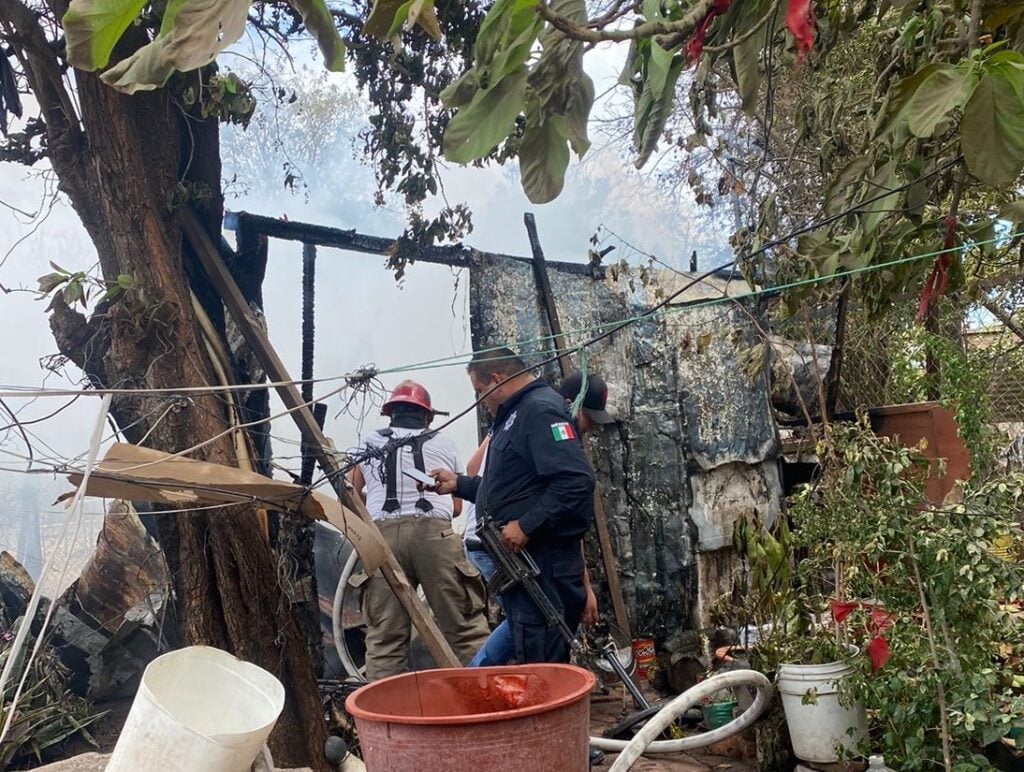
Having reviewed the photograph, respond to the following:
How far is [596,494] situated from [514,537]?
2366 millimetres

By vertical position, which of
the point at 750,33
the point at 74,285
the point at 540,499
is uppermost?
the point at 74,285

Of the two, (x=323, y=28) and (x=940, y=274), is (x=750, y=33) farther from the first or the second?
(x=940, y=274)

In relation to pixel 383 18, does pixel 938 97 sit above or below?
below

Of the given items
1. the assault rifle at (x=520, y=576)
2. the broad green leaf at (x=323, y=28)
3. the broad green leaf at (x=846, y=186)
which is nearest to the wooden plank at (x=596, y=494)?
the assault rifle at (x=520, y=576)

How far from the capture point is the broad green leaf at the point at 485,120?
1.85 metres

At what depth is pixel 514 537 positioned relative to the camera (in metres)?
4.19

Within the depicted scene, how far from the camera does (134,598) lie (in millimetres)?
6117

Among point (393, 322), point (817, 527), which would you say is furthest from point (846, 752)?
point (393, 322)

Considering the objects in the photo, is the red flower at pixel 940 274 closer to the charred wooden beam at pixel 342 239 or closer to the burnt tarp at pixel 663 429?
the burnt tarp at pixel 663 429

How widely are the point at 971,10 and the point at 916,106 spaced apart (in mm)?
777

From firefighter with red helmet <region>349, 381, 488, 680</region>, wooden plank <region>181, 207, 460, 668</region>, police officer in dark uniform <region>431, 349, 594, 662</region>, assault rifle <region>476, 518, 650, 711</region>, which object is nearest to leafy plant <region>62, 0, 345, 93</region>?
police officer in dark uniform <region>431, 349, 594, 662</region>

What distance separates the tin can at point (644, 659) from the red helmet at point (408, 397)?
2285mm

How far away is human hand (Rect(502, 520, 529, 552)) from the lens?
418 centimetres

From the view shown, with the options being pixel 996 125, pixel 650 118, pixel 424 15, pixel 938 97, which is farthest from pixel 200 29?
pixel 996 125
